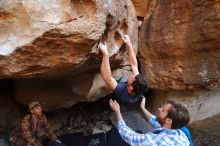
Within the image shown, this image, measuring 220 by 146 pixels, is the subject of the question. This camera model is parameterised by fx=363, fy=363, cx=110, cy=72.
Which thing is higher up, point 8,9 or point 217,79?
point 8,9

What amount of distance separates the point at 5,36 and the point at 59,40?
1.52ft

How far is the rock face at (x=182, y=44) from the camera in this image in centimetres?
443

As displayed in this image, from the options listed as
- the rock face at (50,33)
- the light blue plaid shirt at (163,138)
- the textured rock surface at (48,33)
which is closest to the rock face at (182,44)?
the rock face at (50,33)

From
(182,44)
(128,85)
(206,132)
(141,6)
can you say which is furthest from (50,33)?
(206,132)

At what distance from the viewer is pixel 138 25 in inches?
203

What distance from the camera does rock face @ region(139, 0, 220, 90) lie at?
14.5ft

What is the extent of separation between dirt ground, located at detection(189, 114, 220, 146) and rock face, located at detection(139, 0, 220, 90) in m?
0.51

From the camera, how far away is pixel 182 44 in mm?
4621

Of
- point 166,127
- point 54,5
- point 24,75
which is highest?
point 54,5

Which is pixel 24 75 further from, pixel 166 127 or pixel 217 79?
pixel 217 79

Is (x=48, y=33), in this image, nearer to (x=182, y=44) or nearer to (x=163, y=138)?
(x=163, y=138)

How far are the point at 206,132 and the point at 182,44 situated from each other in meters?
1.22

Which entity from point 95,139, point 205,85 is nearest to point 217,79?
point 205,85

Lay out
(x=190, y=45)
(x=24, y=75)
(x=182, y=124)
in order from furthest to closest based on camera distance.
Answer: (x=190, y=45), (x=24, y=75), (x=182, y=124)
